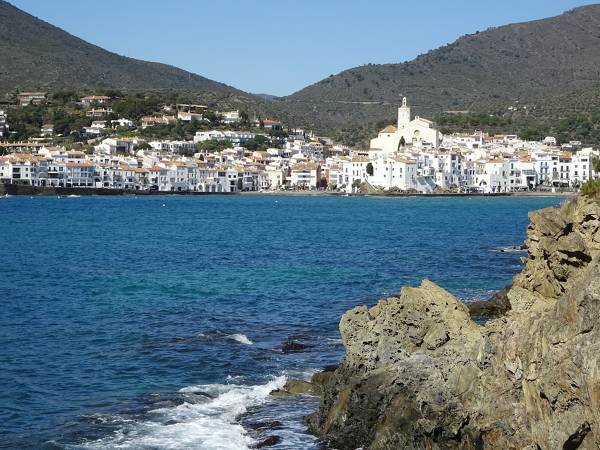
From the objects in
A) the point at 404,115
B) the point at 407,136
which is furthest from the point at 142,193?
the point at 404,115

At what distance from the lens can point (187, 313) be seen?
941 inches

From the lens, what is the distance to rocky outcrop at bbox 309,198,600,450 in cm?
889

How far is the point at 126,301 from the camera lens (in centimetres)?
2631

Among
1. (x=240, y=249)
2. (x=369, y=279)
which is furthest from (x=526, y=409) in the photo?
(x=240, y=249)

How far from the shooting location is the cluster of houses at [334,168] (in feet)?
361

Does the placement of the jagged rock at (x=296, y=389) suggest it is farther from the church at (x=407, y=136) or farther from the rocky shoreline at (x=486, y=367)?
the church at (x=407, y=136)

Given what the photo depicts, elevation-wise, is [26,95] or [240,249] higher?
[26,95]

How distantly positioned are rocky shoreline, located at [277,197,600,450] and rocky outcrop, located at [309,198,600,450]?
2cm

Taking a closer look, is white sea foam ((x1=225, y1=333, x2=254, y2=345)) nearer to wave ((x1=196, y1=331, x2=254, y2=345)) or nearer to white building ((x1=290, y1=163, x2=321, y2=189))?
wave ((x1=196, y1=331, x2=254, y2=345))

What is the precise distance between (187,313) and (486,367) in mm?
13896

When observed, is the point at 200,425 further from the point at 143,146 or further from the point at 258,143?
the point at 258,143

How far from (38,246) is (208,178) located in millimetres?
73892

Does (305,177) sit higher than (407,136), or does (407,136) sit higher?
(407,136)

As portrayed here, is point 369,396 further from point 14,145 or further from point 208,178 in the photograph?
point 14,145
